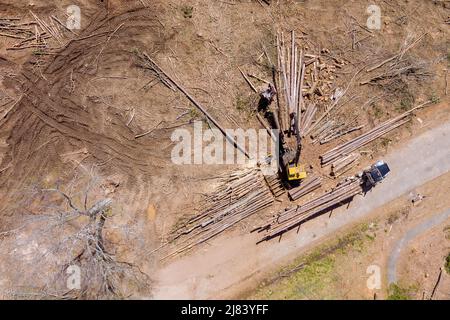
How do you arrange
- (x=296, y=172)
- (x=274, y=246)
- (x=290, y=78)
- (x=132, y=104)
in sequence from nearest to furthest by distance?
(x=296, y=172) → (x=274, y=246) → (x=132, y=104) → (x=290, y=78)

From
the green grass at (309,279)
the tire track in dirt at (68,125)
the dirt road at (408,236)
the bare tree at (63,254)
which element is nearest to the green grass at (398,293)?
the dirt road at (408,236)

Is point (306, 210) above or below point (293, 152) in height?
below

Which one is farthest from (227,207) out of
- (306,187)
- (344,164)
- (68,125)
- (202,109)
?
(68,125)

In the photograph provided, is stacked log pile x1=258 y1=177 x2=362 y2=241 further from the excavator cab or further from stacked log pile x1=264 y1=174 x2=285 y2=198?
the excavator cab

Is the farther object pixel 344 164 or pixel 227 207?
pixel 344 164

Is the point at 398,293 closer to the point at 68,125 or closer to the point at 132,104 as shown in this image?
the point at 132,104

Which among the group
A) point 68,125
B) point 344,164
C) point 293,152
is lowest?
point 344,164

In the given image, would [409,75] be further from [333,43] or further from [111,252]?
[111,252]
